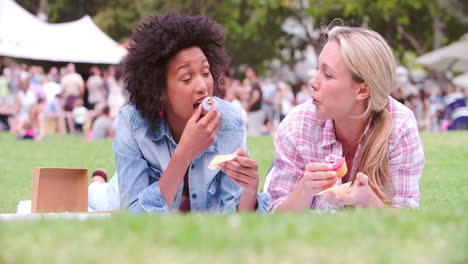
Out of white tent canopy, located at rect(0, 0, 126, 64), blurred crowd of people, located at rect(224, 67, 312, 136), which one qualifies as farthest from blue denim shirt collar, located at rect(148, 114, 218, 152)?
white tent canopy, located at rect(0, 0, 126, 64)

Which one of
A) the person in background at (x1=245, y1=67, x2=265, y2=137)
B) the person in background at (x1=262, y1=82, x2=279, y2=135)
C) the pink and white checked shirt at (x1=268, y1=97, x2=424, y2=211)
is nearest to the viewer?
the pink and white checked shirt at (x1=268, y1=97, x2=424, y2=211)

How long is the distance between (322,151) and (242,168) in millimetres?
745

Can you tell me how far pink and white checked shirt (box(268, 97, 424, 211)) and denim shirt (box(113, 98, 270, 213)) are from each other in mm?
200

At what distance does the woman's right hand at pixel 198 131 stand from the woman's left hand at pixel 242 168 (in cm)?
22

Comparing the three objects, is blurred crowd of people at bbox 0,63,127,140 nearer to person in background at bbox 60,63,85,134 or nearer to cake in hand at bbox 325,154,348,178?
person in background at bbox 60,63,85,134

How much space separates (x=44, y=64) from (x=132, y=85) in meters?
31.6

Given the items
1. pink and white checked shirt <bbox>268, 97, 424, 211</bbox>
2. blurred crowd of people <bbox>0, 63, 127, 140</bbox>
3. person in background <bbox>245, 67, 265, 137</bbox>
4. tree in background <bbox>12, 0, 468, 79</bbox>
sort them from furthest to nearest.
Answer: tree in background <bbox>12, 0, 468, 79</bbox> → blurred crowd of people <bbox>0, 63, 127, 140</bbox> → person in background <bbox>245, 67, 265, 137</bbox> → pink and white checked shirt <bbox>268, 97, 424, 211</bbox>

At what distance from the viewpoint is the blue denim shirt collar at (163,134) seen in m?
4.60

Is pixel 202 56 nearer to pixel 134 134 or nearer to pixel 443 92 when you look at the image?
pixel 134 134

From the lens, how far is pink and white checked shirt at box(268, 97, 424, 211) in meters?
4.50

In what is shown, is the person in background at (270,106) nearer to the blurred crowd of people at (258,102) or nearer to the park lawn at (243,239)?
the blurred crowd of people at (258,102)

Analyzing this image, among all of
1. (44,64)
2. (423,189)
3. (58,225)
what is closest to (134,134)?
(58,225)

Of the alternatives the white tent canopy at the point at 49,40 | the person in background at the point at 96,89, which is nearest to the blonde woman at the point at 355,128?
the person in background at the point at 96,89

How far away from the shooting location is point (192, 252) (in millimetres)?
2090
